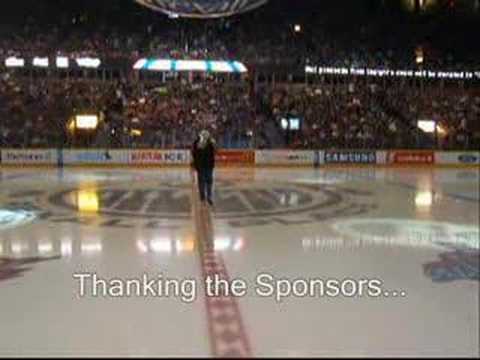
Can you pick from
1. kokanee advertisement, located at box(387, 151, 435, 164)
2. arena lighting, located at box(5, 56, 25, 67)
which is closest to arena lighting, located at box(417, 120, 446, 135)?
kokanee advertisement, located at box(387, 151, 435, 164)

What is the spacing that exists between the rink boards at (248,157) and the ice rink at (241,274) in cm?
965

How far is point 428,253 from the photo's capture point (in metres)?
9.39

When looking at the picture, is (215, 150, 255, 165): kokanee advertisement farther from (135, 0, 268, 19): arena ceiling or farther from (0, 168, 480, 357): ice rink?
(135, 0, 268, 19): arena ceiling

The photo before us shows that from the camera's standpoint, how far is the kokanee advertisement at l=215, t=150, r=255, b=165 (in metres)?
26.5

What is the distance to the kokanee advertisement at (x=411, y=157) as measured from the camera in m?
27.2

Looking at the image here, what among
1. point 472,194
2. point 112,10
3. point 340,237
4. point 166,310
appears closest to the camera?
point 166,310

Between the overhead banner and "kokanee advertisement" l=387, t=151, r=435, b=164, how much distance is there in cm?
775

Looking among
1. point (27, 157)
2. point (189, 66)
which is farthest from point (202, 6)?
point (189, 66)

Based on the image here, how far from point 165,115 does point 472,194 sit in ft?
47.5

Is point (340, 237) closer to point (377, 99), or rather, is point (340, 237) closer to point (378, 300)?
point (378, 300)

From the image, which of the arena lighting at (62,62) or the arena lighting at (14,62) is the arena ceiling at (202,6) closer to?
the arena lighting at (62,62)

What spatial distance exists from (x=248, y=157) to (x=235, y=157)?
497mm

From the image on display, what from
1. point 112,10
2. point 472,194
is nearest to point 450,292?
point 472,194

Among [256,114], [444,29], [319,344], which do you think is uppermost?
[444,29]
